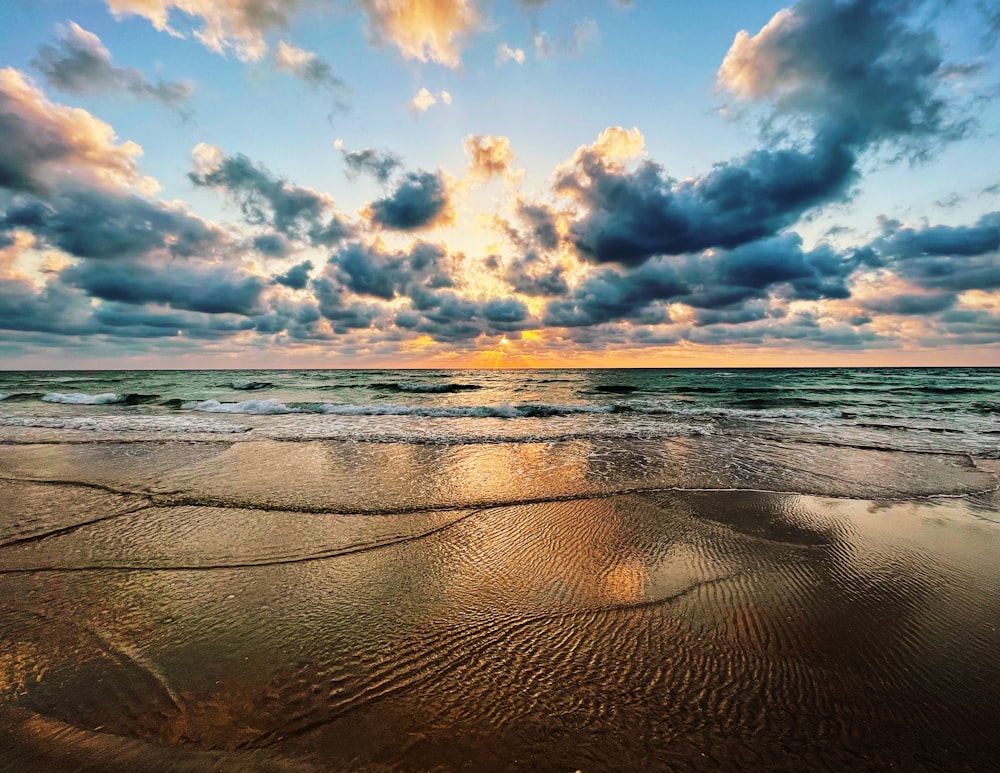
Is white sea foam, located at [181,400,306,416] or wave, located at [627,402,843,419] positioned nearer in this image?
wave, located at [627,402,843,419]

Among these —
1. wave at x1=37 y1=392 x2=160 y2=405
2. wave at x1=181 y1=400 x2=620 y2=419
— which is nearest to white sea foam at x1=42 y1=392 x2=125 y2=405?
wave at x1=37 y1=392 x2=160 y2=405

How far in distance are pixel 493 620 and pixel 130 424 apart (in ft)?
60.9

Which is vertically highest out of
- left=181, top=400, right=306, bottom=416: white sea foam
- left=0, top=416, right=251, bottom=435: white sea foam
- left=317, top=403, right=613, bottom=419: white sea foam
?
left=0, top=416, right=251, bottom=435: white sea foam

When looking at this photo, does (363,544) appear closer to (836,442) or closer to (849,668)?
(849,668)

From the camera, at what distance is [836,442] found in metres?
13.3

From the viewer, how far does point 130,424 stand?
15.9m

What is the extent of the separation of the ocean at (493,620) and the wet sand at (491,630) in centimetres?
2

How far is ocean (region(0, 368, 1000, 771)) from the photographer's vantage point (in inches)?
96.0

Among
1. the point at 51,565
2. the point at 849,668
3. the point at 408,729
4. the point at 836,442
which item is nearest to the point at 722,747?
the point at 849,668

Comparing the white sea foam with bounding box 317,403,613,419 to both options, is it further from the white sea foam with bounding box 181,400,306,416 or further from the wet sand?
the wet sand

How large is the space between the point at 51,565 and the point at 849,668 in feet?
25.0

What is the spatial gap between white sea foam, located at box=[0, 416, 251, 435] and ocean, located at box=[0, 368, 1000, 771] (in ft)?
19.0

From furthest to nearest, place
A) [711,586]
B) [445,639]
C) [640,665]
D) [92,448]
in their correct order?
[92,448] → [711,586] → [445,639] → [640,665]

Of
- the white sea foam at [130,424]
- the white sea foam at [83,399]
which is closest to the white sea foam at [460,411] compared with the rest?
the white sea foam at [130,424]
